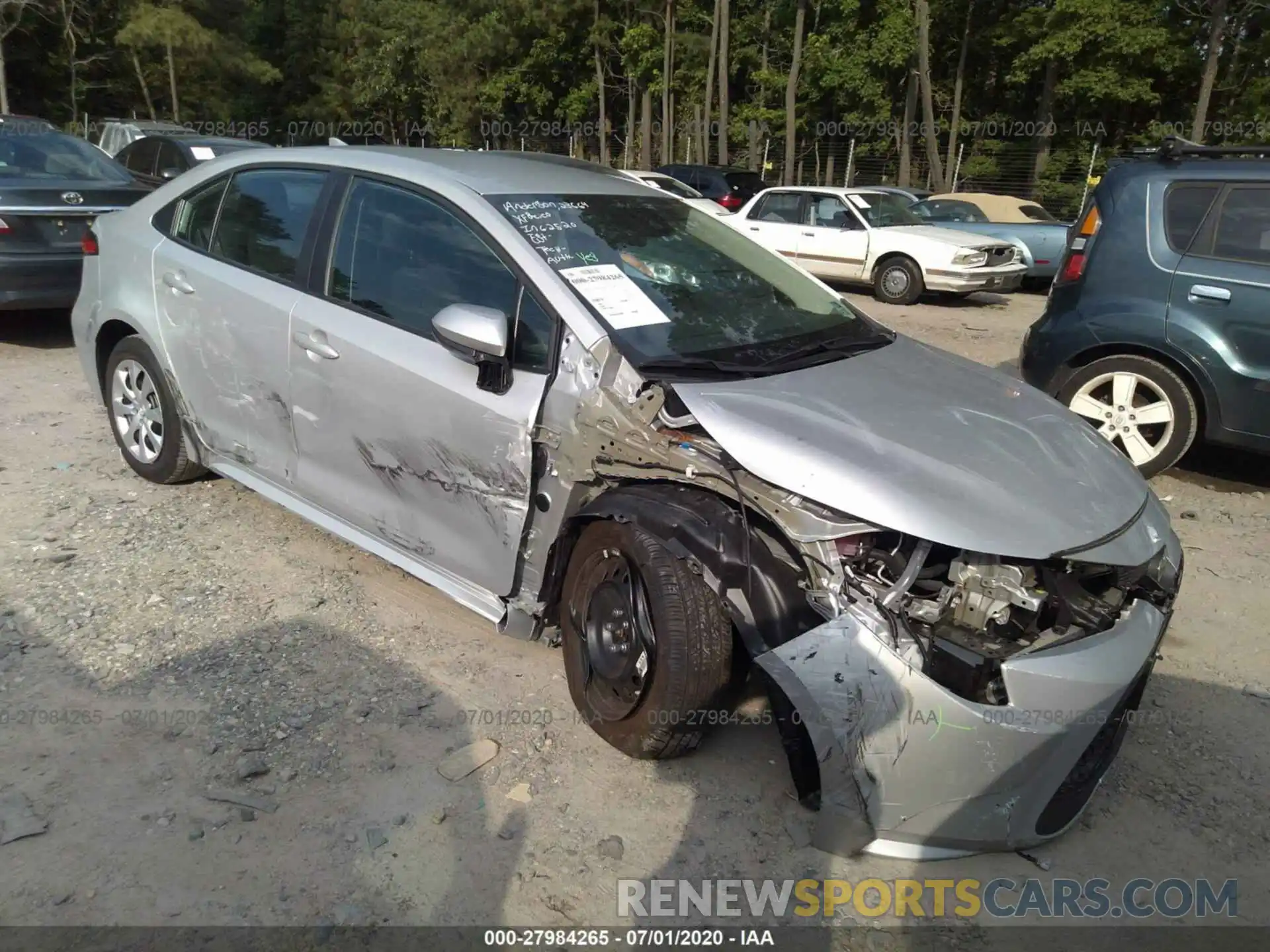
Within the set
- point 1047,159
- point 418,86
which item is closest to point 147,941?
point 1047,159

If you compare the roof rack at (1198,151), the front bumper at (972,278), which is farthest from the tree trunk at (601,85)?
the roof rack at (1198,151)

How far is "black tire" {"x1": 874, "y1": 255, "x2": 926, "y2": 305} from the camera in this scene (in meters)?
12.3

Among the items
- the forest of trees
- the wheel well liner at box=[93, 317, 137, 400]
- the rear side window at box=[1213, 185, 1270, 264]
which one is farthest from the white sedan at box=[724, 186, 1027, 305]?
the forest of trees

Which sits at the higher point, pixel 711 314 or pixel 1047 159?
pixel 711 314

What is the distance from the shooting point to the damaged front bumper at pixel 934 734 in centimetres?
231

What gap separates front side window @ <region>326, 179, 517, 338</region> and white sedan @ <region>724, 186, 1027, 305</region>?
899 centimetres

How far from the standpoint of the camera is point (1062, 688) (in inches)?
91.6

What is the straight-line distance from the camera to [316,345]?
348 centimetres

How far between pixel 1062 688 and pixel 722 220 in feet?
8.15

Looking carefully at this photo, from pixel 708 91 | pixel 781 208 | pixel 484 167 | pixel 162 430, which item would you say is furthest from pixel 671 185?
pixel 708 91

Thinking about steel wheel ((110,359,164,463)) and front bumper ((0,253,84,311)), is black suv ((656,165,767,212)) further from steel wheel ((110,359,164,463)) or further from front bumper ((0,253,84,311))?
steel wheel ((110,359,164,463))

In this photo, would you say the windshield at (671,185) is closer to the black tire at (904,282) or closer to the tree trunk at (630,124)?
the black tire at (904,282)

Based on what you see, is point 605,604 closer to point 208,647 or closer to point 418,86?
point 208,647

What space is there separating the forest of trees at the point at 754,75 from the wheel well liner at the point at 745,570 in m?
21.6
